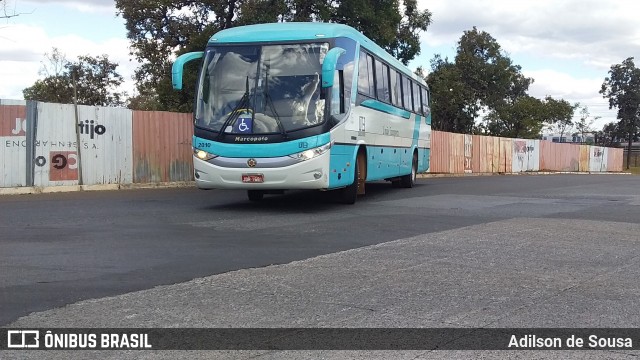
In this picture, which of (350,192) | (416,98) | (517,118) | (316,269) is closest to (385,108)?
(350,192)

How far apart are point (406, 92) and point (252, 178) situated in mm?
8701

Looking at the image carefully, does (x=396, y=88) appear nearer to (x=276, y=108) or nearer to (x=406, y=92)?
(x=406, y=92)

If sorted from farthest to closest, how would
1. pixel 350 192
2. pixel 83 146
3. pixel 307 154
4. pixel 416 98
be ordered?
pixel 416 98 < pixel 83 146 < pixel 350 192 < pixel 307 154

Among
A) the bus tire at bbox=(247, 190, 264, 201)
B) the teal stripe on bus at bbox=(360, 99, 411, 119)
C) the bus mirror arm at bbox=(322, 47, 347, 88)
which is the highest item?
the bus mirror arm at bbox=(322, 47, 347, 88)

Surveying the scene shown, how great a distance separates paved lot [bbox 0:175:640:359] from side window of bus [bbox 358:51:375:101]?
2.95 meters

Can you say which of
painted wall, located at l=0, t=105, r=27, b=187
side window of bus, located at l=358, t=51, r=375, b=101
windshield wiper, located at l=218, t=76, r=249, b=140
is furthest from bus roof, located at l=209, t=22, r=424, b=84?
painted wall, located at l=0, t=105, r=27, b=187

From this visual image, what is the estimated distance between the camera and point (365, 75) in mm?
Answer: 14484

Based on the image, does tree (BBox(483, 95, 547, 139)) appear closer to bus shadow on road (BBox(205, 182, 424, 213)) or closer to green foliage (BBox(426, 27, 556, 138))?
green foliage (BBox(426, 27, 556, 138))

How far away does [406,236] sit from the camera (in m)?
9.49

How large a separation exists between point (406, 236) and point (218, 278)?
3801 millimetres

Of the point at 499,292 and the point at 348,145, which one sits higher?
the point at 348,145

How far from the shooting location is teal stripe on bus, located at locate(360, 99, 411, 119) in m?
14.7

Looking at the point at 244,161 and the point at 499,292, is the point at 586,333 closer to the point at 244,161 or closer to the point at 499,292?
the point at 499,292

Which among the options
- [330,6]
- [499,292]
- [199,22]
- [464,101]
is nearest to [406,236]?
[499,292]
